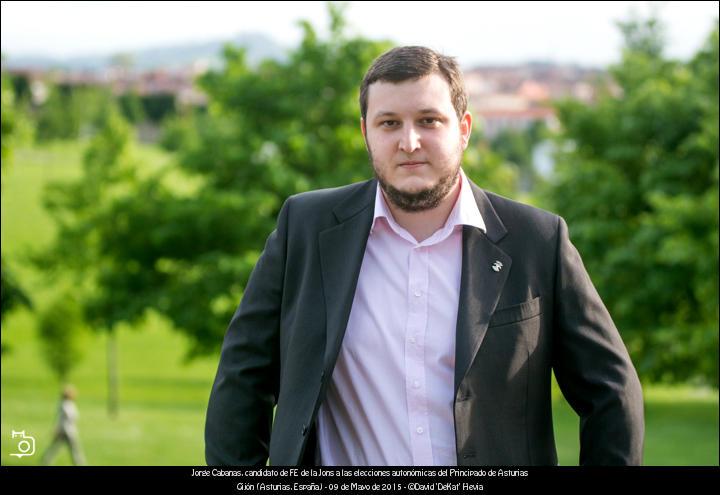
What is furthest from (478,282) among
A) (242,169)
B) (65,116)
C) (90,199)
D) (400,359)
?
(65,116)

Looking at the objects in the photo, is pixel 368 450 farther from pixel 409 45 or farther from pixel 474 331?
pixel 409 45

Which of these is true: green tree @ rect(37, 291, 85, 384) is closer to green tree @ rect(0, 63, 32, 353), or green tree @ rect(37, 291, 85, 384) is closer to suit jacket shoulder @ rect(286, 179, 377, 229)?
green tree @ rect(0, 63, 32, 353)

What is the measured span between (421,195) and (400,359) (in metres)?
0.47

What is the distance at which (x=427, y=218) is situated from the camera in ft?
10.2

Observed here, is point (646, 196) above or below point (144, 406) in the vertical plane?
above

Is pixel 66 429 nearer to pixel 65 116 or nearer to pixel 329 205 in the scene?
pixel 329 205

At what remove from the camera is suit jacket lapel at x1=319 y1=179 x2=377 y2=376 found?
297 centimetres

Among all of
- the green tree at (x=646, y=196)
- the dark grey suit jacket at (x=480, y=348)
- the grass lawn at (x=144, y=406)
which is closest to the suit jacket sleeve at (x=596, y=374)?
the dark grey suit jacket at (x=480, y=348)

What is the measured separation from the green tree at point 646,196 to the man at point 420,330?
14134 mm

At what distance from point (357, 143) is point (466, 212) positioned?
65.1 feet

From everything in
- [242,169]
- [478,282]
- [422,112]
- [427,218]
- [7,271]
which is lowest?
[242,169]

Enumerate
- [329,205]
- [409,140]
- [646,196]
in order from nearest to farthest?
[409,140] < [329,205] < [646,196]

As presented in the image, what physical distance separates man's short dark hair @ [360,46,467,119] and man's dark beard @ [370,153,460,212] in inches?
7.5

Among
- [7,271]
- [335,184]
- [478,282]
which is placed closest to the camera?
[478,282]
